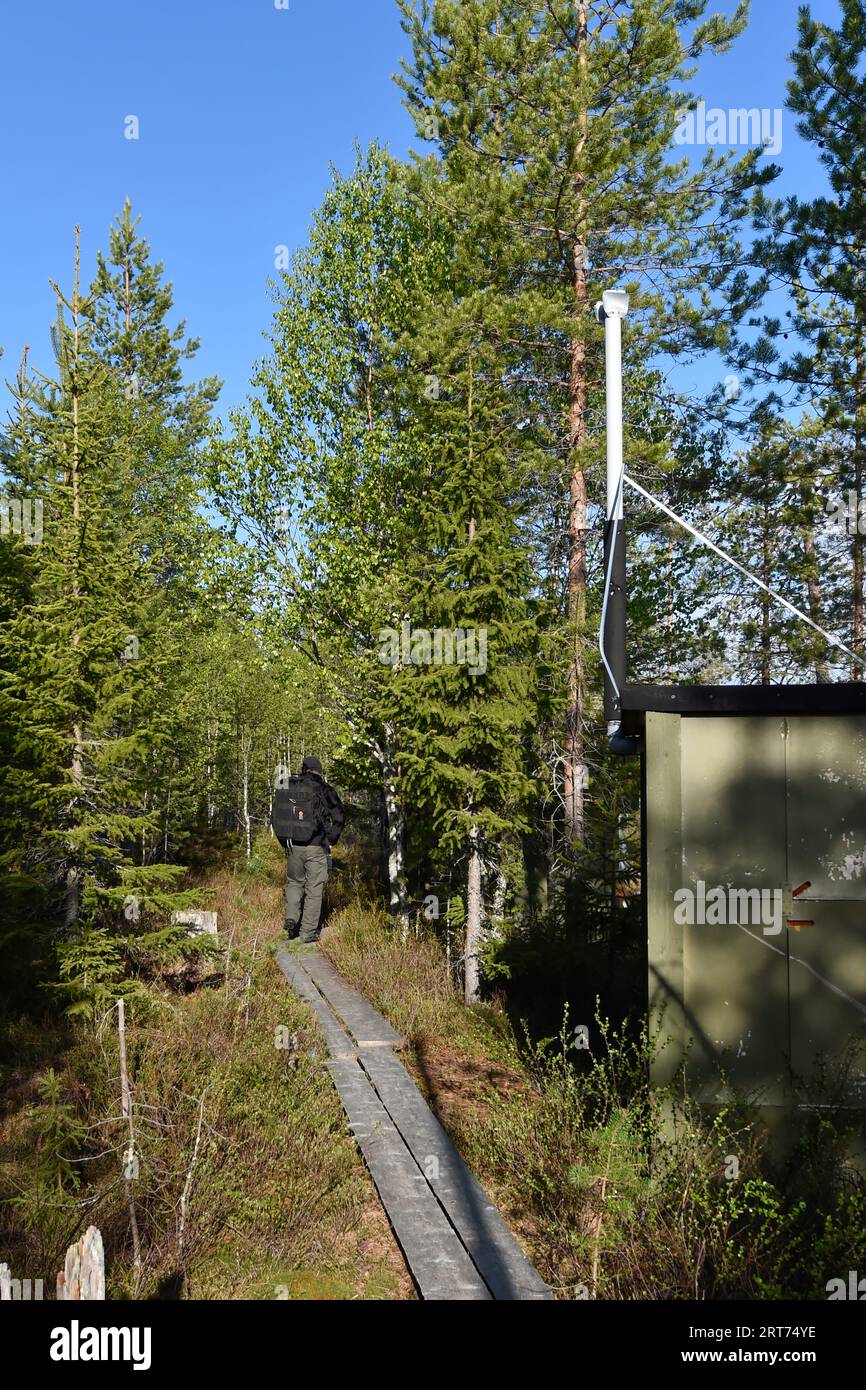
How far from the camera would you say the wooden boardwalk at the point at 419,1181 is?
4.76m

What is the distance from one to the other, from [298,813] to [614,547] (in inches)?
294

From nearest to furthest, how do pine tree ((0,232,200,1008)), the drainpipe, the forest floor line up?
the forest floor < the drainpipe < pine tree ((0,232,200,1008))

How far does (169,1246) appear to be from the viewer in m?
4.98

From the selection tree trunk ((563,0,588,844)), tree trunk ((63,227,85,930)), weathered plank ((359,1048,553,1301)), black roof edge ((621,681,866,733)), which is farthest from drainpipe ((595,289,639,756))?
tree trunk ((63,227,85,930))

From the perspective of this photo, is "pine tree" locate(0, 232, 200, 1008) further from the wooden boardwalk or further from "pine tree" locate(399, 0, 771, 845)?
"pine tree" locate(399, 0, 771, 845)

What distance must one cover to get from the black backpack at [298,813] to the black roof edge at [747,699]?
7793 mm

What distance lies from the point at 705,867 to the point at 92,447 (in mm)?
7751

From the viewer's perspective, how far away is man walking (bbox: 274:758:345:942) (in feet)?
42.2

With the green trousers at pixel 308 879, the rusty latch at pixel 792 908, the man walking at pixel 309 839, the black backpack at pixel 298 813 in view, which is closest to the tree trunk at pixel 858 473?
the man walking at pixel 309 839

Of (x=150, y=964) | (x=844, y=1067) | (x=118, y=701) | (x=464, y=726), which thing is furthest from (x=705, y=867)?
(x=150, y=964)

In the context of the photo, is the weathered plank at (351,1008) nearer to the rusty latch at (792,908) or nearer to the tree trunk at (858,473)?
the rusty latch at (792,908)

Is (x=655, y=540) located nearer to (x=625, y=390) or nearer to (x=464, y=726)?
(x=625, y=390)

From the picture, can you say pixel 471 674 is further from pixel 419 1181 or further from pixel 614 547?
pixel 419 1181
